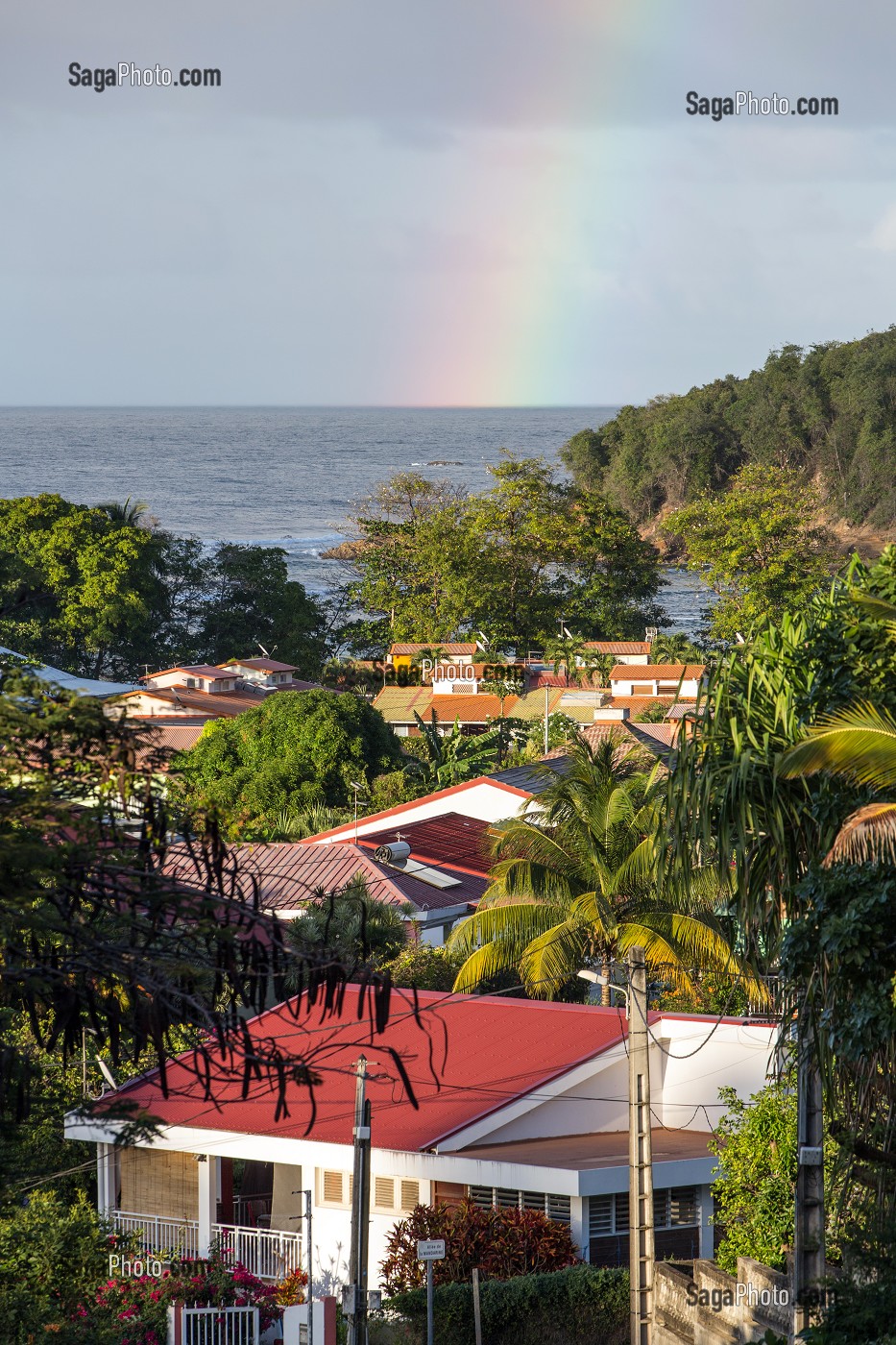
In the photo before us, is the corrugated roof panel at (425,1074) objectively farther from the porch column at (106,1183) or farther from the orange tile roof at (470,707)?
the orange tile roof at (470,707)

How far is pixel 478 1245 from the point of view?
64.4 ft

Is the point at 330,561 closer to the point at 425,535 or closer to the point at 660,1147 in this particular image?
the point at 425,535

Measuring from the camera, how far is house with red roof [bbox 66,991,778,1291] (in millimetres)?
20250

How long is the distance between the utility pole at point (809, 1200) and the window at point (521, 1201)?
7.48 meters

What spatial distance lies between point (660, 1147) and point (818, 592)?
363 inches

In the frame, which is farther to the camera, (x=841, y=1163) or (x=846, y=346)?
(x=846, y=346)

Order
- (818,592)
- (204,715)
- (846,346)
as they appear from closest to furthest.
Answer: (818,592)
(204,715)
(846,346)

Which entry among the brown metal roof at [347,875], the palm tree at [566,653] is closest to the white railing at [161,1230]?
the brown metal roof at [347,875]

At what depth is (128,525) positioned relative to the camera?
83.9 meters

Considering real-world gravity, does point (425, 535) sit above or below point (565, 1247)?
above

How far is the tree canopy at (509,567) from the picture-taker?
8319 centimetres

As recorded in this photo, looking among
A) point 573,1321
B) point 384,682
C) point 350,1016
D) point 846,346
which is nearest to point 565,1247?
point 573,1321

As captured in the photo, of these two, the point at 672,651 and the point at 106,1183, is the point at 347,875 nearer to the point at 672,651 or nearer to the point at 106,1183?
the point at 106,1183

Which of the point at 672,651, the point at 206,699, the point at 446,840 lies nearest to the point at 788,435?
the point at 672,651
